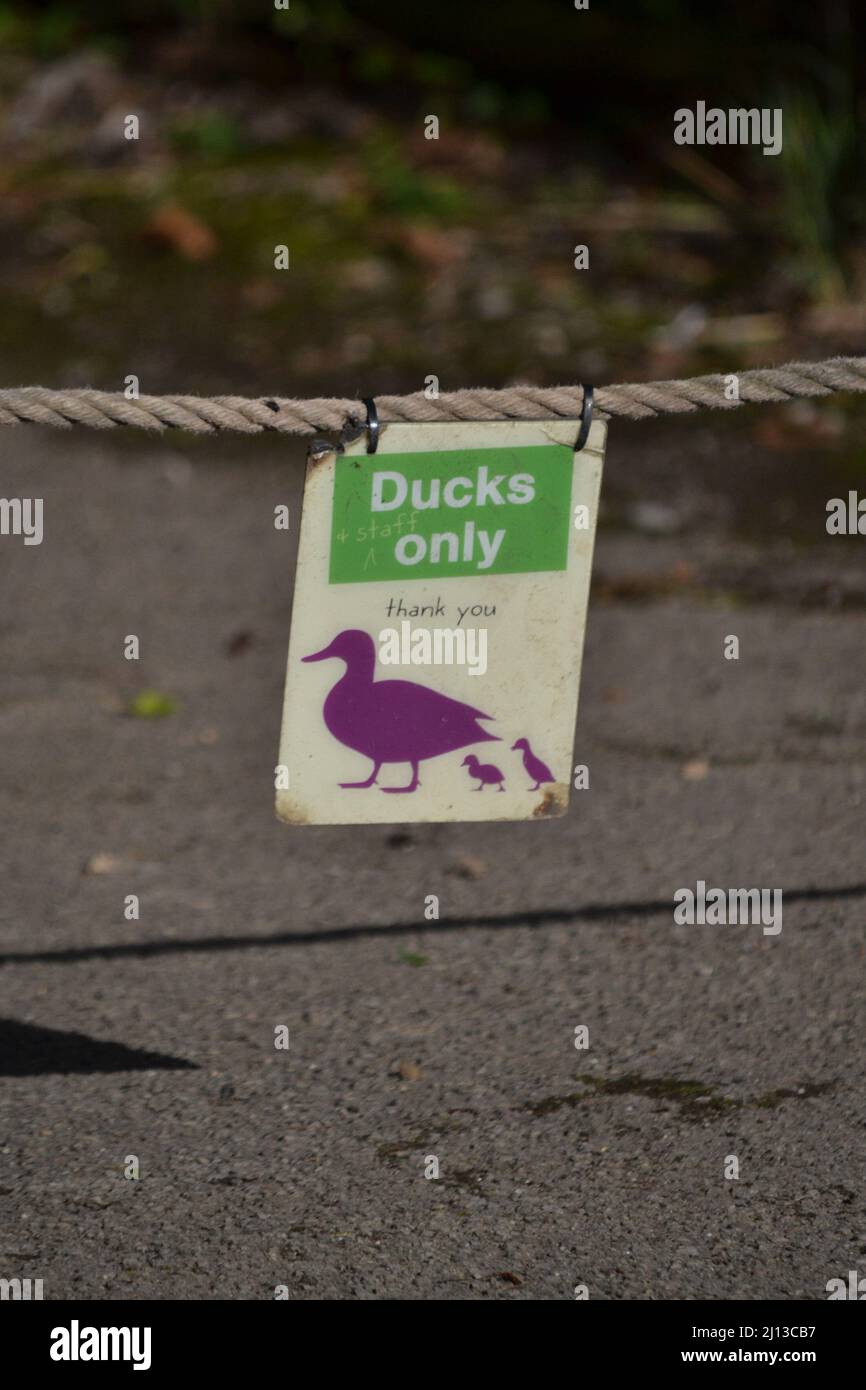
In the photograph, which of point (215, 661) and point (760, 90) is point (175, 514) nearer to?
point (215, 661)

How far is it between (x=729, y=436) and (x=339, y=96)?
366 centimetres

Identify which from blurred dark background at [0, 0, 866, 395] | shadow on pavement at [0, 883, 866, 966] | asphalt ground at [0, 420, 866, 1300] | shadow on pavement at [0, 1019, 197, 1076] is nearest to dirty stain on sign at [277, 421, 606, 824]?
asphalt ground at [0, 420, 866, 1300]

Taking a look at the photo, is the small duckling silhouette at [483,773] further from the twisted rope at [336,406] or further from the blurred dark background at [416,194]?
the blurred dark background at [416,194]

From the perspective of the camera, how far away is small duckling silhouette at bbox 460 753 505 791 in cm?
225

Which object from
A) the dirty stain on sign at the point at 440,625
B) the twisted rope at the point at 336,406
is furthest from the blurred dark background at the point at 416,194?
the dirty stain on sign at the point at 440,625

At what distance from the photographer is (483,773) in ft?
7.40

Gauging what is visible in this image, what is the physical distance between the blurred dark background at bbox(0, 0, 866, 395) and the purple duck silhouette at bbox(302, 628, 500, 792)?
435 cm

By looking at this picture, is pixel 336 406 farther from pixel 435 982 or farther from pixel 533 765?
pixel 435 982

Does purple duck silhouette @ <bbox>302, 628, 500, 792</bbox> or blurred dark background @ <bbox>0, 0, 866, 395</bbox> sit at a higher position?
blurred dark background @ <bbox>0, 0, 866, 395</bbox>

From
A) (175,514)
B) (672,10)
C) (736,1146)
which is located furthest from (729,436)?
(736,1146)

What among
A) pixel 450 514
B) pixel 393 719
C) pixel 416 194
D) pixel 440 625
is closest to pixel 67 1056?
pixel 393 719

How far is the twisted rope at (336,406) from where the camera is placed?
87.4 inches

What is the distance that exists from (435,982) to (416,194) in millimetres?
5359

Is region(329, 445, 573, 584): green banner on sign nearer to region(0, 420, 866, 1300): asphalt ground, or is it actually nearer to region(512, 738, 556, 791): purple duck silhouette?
region(512, 738, 556, 791): purple duck silhouette
